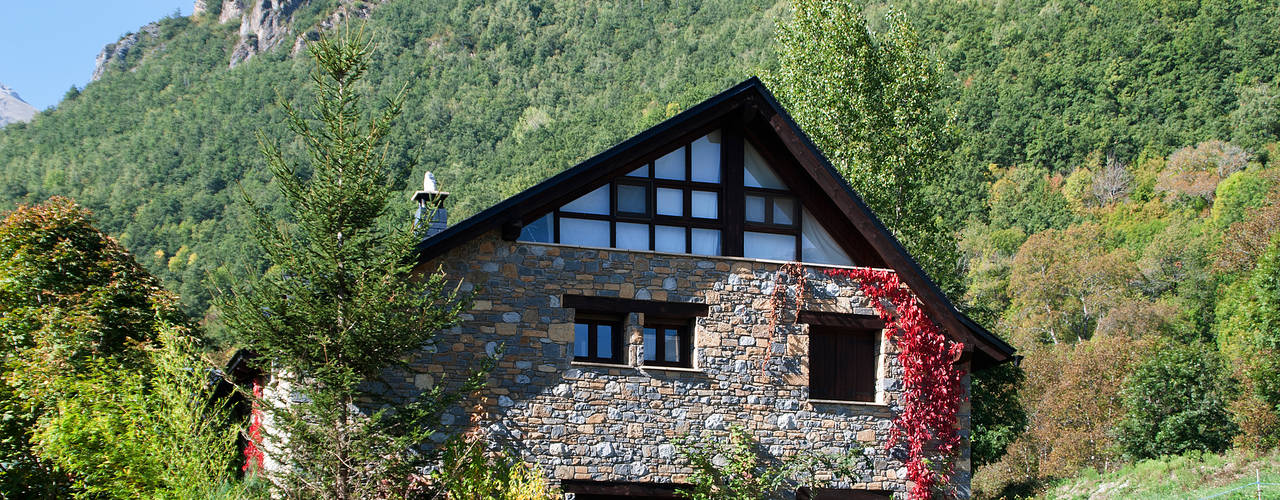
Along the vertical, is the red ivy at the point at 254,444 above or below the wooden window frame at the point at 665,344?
below

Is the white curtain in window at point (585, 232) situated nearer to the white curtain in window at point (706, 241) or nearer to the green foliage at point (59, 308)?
the white curtain in window at point (706, 241)

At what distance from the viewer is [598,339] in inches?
685

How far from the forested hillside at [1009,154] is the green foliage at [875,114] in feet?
14.3

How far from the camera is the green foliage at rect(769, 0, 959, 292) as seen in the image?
27.0 meters

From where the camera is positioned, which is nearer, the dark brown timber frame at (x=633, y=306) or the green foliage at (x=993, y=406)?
the dark brown timber frame at (x=633, y=306)

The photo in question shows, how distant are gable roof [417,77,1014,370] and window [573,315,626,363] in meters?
1.70

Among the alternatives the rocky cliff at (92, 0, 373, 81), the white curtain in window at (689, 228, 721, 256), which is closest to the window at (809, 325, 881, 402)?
the white curtain in window at (689, 228, 721, 256)

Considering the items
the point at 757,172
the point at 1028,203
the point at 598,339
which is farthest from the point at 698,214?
the point at 1028,203

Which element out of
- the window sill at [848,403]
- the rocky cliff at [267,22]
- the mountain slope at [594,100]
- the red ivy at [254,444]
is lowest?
the red ivy at [254,444]

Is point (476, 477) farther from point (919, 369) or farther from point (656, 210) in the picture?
point (919, 369)

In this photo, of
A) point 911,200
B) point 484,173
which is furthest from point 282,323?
point 484,173

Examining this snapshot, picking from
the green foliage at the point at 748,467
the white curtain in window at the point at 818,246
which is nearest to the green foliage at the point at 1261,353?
the white curtain in window at the point at 818,246

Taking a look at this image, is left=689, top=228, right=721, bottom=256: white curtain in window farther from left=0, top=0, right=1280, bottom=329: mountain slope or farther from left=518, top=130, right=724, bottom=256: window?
left=0, top=0, right=1280, bottom=329: mountain slope

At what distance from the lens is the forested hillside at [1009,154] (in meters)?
41.3
